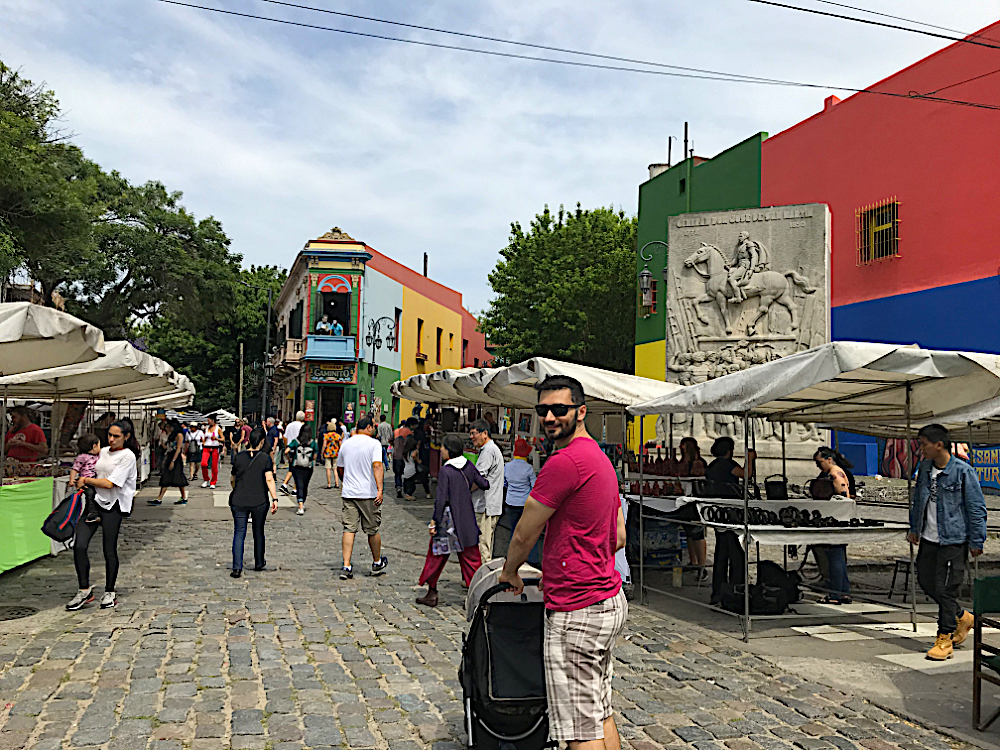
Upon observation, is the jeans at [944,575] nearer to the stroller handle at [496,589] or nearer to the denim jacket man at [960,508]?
the denim jacket man at [960,508]

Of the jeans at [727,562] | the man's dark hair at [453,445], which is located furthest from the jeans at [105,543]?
the jeans at [727,562]

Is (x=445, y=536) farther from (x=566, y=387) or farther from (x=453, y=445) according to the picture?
(x=566, y=387)

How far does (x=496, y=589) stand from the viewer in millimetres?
3969

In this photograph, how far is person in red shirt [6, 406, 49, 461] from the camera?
11.9 metres

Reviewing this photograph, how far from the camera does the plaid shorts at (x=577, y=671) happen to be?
11.3 ft

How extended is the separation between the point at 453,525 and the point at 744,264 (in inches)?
488

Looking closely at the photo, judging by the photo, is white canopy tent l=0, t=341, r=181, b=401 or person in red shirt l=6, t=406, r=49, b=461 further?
person in red shirt l=6, t=406, r=49, b=461

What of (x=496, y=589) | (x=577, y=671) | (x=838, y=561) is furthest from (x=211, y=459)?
(x=577, y=671)

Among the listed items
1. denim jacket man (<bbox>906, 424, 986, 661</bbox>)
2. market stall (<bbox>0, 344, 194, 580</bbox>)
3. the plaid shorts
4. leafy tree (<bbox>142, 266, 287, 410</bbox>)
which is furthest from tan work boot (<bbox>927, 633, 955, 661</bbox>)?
leafy tree (<bbox>142, 266, 287, 410</bbox>)

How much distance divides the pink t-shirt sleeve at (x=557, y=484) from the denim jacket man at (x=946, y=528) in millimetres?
4370

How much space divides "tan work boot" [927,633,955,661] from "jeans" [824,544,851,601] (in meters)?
2.20

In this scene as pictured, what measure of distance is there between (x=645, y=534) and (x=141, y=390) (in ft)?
32.0

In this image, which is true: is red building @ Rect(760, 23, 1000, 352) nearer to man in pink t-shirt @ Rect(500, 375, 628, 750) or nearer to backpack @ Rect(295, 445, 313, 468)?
backpack @ Rect(295, 445, 313, 468)

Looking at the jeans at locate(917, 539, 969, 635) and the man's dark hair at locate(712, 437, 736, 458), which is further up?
the man's dark hair at locate(712, 437, 736, 458)
